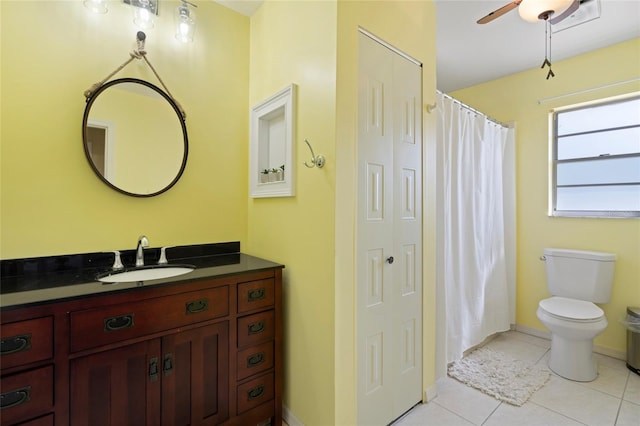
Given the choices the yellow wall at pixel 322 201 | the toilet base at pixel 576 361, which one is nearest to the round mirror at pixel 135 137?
the yellow wall at pixel 322 201

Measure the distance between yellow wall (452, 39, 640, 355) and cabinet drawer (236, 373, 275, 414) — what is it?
273 cm

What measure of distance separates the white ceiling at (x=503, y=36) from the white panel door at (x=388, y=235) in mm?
736

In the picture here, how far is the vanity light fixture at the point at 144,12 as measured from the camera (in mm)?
1647

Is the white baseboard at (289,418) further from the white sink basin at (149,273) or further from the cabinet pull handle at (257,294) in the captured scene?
the white sink basin at (149,273)

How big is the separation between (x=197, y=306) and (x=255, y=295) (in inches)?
11.9

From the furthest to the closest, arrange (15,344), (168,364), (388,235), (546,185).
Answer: (546,185), (388,235), (168,364), (15,344)

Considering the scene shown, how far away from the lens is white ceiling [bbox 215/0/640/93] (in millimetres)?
2025

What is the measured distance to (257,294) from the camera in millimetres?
1566

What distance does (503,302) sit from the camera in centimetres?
277

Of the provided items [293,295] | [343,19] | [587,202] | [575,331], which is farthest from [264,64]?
[587,202]

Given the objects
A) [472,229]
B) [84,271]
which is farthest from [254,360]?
[472,229]

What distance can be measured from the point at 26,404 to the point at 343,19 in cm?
202

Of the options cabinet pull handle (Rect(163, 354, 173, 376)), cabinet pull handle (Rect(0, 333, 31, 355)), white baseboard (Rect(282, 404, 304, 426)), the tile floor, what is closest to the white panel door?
the tile floor

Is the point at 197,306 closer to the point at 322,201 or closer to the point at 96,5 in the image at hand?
the point at 322,201
